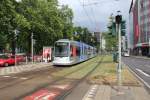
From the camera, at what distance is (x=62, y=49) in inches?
1766

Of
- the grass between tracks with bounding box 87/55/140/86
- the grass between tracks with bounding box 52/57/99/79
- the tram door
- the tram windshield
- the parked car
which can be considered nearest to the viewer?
the grass between tracks with bounding box 87/55/140/86

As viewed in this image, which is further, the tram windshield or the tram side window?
the tram side window

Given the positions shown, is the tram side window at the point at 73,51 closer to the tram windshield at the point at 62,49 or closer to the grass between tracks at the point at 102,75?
the tram windshield at the point at 62,49

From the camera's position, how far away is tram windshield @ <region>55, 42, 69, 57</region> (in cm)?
4444

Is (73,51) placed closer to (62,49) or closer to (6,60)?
(62,49)

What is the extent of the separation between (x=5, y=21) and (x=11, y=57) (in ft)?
21.7

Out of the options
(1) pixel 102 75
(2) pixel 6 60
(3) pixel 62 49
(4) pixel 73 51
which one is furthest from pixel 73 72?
(2) pixel 6 60

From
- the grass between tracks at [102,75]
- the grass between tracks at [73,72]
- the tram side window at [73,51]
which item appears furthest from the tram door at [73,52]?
the grass between tracks at [102,75]

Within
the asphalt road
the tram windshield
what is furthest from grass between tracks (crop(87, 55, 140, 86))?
the tram windshield

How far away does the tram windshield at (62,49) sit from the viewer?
146 ft

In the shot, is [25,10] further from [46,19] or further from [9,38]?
[46,19]

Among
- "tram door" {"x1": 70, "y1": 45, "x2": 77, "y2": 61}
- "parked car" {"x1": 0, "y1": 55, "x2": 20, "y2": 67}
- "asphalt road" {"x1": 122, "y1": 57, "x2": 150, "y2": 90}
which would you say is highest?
"tram door" {"x1": 70, "y1": 45, "x2": 77, "y2": 61}

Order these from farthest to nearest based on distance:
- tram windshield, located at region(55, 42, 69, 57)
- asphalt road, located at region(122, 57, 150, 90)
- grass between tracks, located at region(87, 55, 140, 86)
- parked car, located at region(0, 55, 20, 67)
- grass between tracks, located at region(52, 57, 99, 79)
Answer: parked car, located at region(0, 55, 20, 67)
tram windshield, located at region(55, 42, 69, 57)
grass between tracks, located at region(52, 57, 99, 79)
asphalt road, located at region(122, 57, 150, 90)
grass between tracks, located at region(87, 55, 140, 86)

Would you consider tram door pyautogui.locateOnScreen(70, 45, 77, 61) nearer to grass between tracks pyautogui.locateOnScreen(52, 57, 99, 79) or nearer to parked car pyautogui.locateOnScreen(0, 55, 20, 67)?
grass between tracks pyautogui.locateOnScreen(52, 57, 99, 79)
